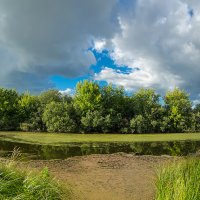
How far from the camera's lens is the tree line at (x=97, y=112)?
53.1 m

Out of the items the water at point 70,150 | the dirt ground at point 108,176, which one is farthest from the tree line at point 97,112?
the dirt ground at point 108,176

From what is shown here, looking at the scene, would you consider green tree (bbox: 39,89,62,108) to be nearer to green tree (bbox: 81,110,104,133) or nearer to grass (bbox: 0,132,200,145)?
green tree (bbox: 81,110,104,133)

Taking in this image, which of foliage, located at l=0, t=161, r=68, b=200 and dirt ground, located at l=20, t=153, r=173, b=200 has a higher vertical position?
foliage, located at l=0, t=161, r=68, b=200

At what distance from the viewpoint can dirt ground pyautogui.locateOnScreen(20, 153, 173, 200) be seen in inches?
474

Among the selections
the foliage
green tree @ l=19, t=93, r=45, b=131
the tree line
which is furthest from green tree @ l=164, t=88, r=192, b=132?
the foliage

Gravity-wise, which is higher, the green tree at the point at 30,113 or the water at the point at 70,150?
the green tree at the point at 30,113

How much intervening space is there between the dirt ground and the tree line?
32311 millimetres

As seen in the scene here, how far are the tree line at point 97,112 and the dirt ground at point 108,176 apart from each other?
106 ft

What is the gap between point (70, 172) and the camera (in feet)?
50.6

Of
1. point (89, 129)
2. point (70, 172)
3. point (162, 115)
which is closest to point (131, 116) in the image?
point (162, 115)

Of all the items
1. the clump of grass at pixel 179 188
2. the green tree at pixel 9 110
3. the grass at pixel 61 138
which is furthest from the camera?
the green tree at pixel 9 110

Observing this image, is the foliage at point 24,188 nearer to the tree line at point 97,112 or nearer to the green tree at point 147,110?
the tree line at point 97,112

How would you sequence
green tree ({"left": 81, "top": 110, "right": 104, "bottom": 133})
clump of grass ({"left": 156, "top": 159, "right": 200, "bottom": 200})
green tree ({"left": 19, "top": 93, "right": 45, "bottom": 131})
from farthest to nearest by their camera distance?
green tree ({"left": 19, "top": 93, "right": 45, "bottom": 131}), green tree ({"left": 81, "top": 110, "right": 104, "bottom": 133}), clump of grass ({"left": 156, "top": 159, "right": 200, "bottom": 200})

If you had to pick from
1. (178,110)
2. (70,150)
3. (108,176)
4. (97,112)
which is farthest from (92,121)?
(108,176)
